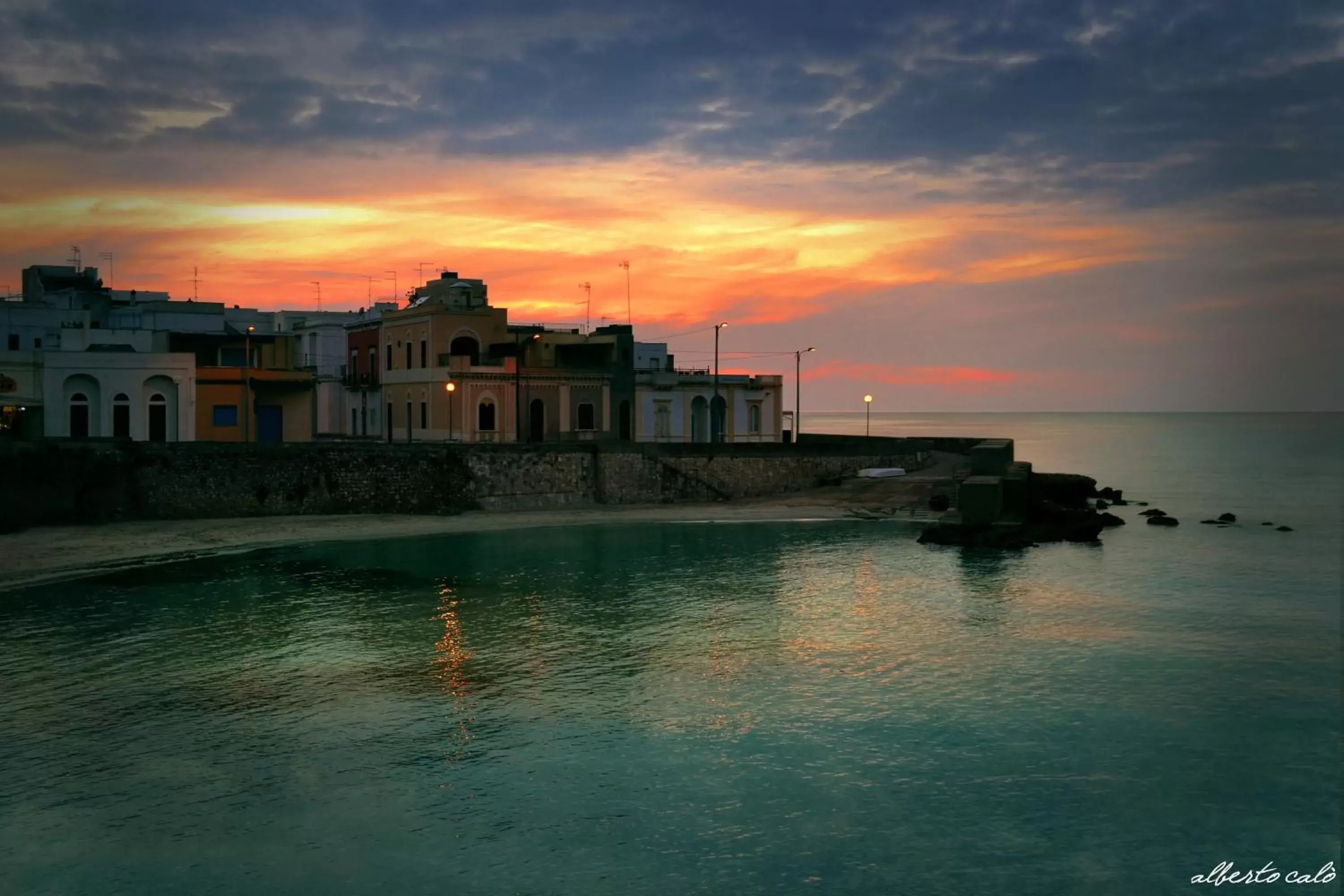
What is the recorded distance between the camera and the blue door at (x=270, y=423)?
59.3m

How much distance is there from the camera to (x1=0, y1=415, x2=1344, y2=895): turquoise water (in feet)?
53.0

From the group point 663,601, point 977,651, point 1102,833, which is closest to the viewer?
point 1102,833

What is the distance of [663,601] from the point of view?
1390 inches

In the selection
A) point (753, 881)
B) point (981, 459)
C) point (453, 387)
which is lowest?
point (753, 881)

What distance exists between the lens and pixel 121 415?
5438cm

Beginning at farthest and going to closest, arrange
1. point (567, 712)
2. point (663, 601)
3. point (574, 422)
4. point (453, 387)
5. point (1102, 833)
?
point (574, 422), point (453, 387), point (663, 601), point (567, 712), point (1102, 833)

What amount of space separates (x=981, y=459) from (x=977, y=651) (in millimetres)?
29836

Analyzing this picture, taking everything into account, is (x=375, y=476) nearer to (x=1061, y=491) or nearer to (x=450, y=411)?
(x=450, y=411)

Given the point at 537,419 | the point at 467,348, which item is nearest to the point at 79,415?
the point at 467,348

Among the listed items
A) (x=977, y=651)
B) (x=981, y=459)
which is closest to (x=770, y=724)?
(x=977, y=651)

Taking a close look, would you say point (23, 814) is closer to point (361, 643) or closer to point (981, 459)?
point (361, 643)

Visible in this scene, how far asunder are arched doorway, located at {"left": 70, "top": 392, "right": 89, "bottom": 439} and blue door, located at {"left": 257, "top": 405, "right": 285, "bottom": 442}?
7.95 meters

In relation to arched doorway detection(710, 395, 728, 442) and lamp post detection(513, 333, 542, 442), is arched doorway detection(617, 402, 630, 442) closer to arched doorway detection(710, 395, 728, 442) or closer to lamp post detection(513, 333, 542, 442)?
lamp post detection(513, 333, 542, 442)

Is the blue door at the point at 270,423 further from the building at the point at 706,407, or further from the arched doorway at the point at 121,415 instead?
the building at the point at 706,407
